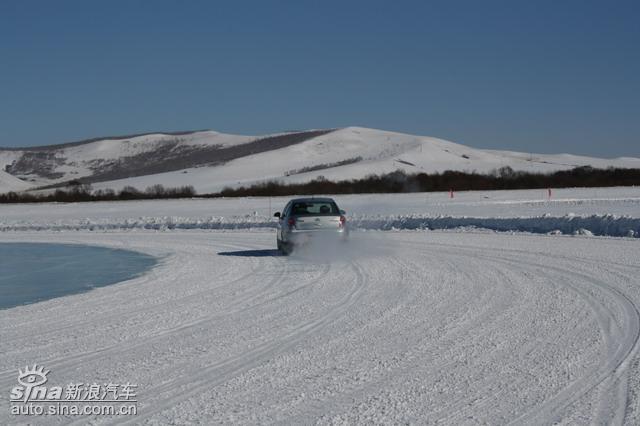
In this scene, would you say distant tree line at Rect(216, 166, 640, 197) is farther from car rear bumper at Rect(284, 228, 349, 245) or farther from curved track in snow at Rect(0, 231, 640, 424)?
curved track in snow at Rect(0, 231, 640, 424)

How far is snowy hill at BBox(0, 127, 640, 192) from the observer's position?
4510 inches

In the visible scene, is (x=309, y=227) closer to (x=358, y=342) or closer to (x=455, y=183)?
(x=358, y=342)

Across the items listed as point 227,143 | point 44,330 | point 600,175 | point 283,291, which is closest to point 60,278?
point 283,291

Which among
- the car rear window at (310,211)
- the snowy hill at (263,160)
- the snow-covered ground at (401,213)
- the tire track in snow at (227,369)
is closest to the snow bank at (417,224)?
the snow-covered ground at (401,213)

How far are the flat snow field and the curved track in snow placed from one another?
3cm

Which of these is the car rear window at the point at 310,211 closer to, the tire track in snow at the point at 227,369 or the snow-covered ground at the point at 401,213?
the snow-covered ground at the point at 401,213

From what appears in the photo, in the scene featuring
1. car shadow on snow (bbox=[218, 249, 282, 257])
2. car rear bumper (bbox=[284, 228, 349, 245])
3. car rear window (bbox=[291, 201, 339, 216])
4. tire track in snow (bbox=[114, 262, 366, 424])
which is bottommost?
car shadow on snow (bbox=[218, 249, 282, 257])

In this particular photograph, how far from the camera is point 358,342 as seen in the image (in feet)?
32.0

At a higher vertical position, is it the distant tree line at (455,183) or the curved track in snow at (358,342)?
the distant tree line at (455,183)

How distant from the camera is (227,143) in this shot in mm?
183875

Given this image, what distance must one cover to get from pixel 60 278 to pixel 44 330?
759cm

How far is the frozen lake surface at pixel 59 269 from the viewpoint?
15953 mm

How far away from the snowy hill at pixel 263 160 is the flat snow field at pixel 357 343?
82425mm

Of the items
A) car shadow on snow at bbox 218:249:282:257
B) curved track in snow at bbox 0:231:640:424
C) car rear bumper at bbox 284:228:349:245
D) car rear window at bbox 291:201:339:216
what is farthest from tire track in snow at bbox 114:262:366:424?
car shadow on snow at bbox 218:249:282:257
